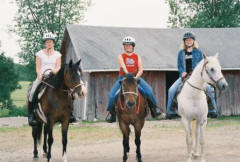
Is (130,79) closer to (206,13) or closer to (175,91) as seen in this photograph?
(175,91)

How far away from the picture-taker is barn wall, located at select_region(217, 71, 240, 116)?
28844 millimetres

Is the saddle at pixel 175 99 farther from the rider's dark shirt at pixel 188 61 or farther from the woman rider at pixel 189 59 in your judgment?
the rider's dark shirt at pixel 188 61

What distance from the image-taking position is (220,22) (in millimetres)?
45719

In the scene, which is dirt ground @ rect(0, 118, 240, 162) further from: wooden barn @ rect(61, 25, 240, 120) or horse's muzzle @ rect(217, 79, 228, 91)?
wooden barn @ rect(61, 25, 240, 120)

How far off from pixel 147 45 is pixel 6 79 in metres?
14.1

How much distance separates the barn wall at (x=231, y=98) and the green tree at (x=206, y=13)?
57.3 feet

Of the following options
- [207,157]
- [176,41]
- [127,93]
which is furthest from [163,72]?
[127,93]

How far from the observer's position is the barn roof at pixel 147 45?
84.5 ft

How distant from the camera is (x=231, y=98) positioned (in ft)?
95.4

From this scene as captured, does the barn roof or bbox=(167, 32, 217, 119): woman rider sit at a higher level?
the barn roof

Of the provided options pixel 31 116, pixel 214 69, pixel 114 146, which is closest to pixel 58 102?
pixel 31 116

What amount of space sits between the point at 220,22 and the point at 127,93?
3813cm

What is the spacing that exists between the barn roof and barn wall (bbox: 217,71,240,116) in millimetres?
1182

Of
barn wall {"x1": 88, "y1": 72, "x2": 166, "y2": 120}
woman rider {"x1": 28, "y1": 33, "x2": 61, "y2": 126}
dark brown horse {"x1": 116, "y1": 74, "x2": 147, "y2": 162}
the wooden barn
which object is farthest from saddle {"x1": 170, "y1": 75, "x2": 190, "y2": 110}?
barn wall {"x1": 88, "y1": 72, "x2": 166, "y2": 120}
